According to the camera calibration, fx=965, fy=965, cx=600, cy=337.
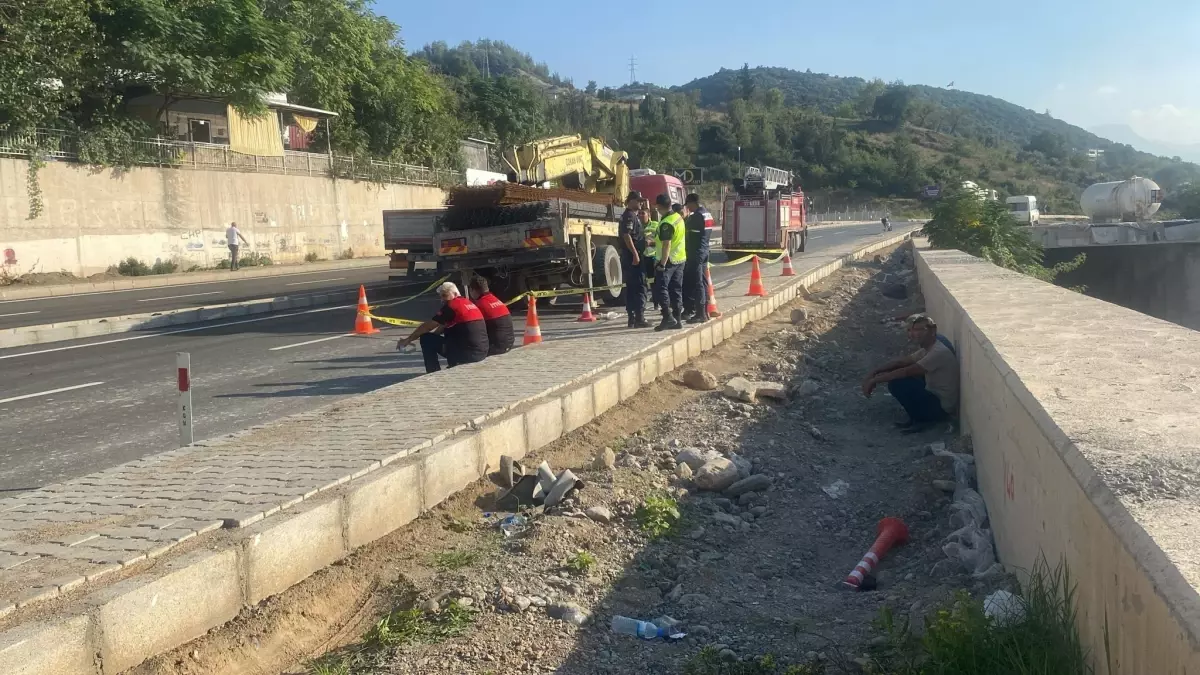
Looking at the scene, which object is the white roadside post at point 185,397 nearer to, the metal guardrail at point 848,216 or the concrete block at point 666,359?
the concrete block at point 666,359

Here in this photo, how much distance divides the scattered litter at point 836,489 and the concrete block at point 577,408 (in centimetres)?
191

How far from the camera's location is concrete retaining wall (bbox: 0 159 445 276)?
25594mm

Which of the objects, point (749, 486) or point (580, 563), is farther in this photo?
point (749, 486)

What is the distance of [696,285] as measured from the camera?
38.5ft

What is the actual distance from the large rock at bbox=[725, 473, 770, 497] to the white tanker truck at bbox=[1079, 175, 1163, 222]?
45369mm

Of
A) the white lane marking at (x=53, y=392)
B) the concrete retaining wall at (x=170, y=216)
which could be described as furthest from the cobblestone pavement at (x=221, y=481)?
the concrete retaining wall at (x=170, y=216)

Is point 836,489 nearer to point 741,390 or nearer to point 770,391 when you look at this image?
point 741,390

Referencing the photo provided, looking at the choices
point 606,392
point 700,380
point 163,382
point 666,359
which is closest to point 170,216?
point 163,382

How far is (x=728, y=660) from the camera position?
12.5ft

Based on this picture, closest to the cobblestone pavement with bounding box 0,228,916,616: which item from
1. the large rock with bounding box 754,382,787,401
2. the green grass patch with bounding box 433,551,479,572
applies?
the green grass patch with bounding box 433,551,479,572

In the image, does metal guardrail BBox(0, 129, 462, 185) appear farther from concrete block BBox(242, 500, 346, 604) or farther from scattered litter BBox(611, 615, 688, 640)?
scattered litter BBox(611, 615, 688, 640)

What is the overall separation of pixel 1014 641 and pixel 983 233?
2146 cm

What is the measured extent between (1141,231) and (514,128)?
129ft

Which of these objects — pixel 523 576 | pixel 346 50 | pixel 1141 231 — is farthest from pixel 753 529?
pixel 346 50
